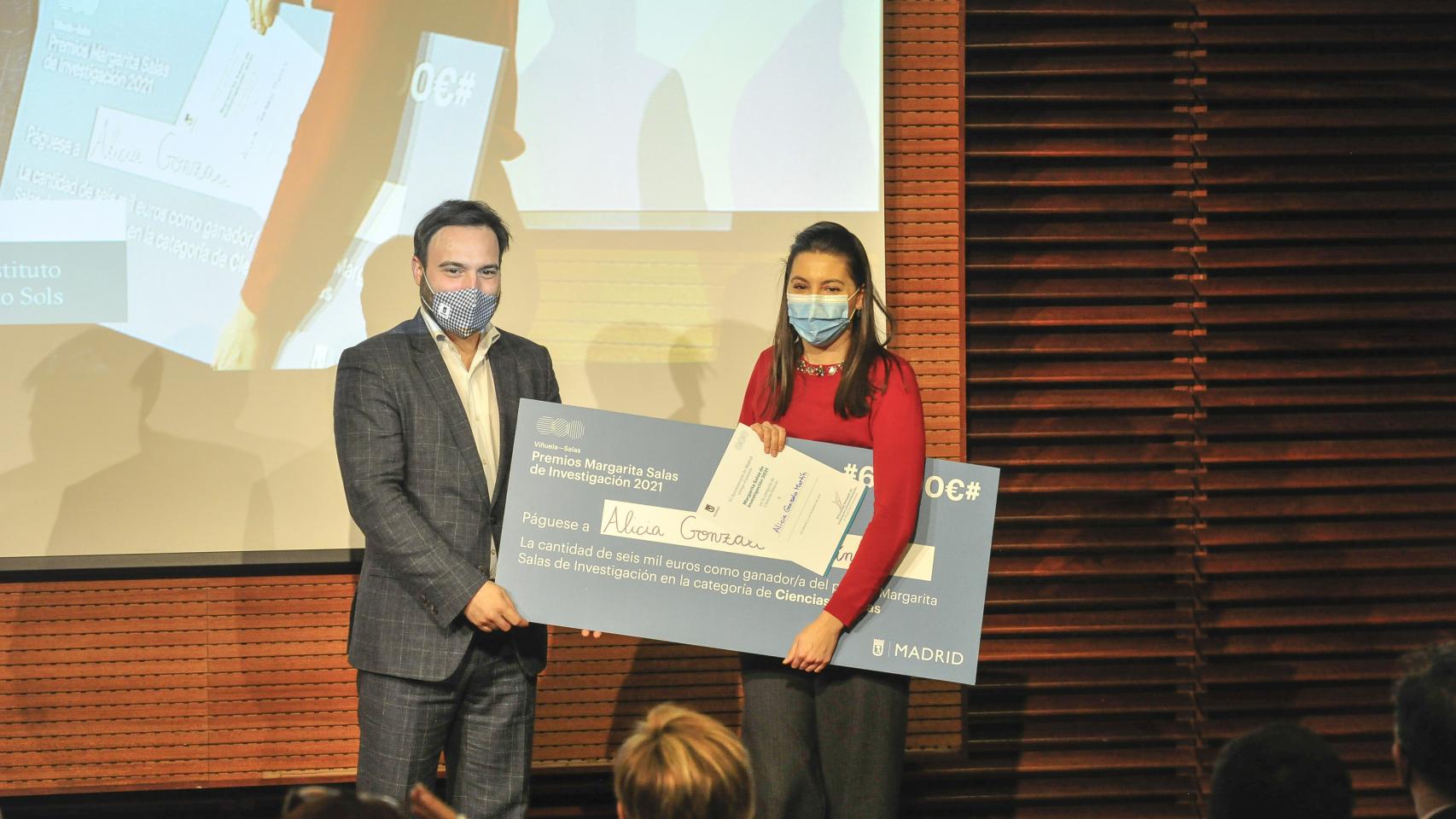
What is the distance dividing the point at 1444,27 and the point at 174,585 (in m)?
4.58

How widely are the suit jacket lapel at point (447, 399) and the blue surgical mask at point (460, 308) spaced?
0.07 meters

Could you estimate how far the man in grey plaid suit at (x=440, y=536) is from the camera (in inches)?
98.3

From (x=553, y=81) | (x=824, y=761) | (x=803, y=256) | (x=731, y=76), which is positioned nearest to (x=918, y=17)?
(x=731, y=76)

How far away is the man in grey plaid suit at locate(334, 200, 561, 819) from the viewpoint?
8.20 feet

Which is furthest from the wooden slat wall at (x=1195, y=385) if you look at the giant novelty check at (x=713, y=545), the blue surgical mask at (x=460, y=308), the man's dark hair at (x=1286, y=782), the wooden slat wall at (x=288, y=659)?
the man's dark hair at (x=1286, y=782)

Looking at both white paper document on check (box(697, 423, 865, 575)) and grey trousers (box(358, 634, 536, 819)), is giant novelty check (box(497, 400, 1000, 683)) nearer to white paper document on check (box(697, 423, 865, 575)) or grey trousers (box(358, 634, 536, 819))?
white paper document on check (box(697, 423, 865, 575))

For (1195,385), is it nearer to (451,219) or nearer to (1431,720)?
(1431,720)

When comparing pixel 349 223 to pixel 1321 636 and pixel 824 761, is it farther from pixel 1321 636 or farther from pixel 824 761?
pixel 1321 636

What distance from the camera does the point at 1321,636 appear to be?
3.90 meters

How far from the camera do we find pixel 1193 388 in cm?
388

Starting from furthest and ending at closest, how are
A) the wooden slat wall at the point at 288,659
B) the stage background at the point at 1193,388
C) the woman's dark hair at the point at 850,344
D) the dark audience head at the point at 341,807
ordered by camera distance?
the stage background at the point at 1193,388 < the wooden slat wall at the point at 288,659 < the woman's dark hair at the point at 850,344 < the dark audience head at the point at 341,807

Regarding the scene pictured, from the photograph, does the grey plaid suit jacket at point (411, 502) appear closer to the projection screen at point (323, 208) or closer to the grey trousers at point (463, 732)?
the grey trousers at point (463, 732)

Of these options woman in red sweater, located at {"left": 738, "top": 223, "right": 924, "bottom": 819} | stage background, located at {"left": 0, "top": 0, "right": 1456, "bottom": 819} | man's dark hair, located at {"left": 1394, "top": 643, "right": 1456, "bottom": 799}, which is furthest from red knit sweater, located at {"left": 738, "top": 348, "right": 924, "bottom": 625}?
stage background, located at {"left": 0, "top": 0, "right": 1456, "bottom": 819}

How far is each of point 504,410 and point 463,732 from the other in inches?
29.4
